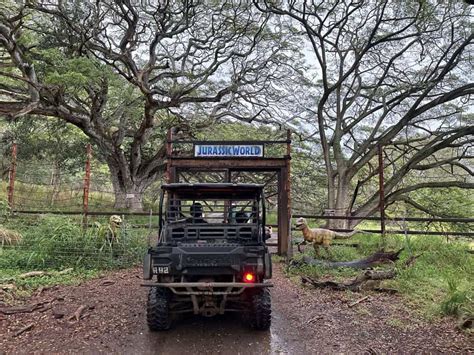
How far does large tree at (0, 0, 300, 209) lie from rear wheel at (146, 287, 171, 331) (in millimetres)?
7838

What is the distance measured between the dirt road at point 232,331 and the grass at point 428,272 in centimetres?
32

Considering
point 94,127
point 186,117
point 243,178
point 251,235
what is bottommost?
point 251,235

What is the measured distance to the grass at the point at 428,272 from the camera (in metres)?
5.04

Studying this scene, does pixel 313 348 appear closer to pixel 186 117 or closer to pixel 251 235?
pixel 251 235

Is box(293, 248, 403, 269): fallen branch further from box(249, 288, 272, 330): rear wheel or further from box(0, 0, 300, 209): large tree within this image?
box(0, 0, 300, 209): large tree

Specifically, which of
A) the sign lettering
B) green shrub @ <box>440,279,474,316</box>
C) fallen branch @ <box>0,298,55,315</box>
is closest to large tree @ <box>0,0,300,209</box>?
the sign lettering

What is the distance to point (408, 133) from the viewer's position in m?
15.6

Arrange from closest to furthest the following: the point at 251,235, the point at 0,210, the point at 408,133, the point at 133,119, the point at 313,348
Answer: the point at 313,348
the point at 251,235
the point at 0,210
the point at 408,133
the point at 133,119

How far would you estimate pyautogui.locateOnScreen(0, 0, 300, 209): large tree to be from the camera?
1143 cm

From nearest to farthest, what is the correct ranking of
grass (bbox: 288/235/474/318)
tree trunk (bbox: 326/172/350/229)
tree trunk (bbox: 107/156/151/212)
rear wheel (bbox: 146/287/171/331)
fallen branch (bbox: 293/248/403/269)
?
rear wheel (bbox: 146/287/171/331), grass (bbox: 288/235/474/318), fallen branch (bbox: 293/248/403/269), tree trunk (bbox: 326/172/350/229), tree trunk (bbox: 107/156/151/212)

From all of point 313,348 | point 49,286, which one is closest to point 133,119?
point 49,286

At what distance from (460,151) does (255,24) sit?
9.41 m

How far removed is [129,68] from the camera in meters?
13.8

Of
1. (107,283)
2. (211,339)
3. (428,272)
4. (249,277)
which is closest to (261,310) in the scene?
(249,277)
